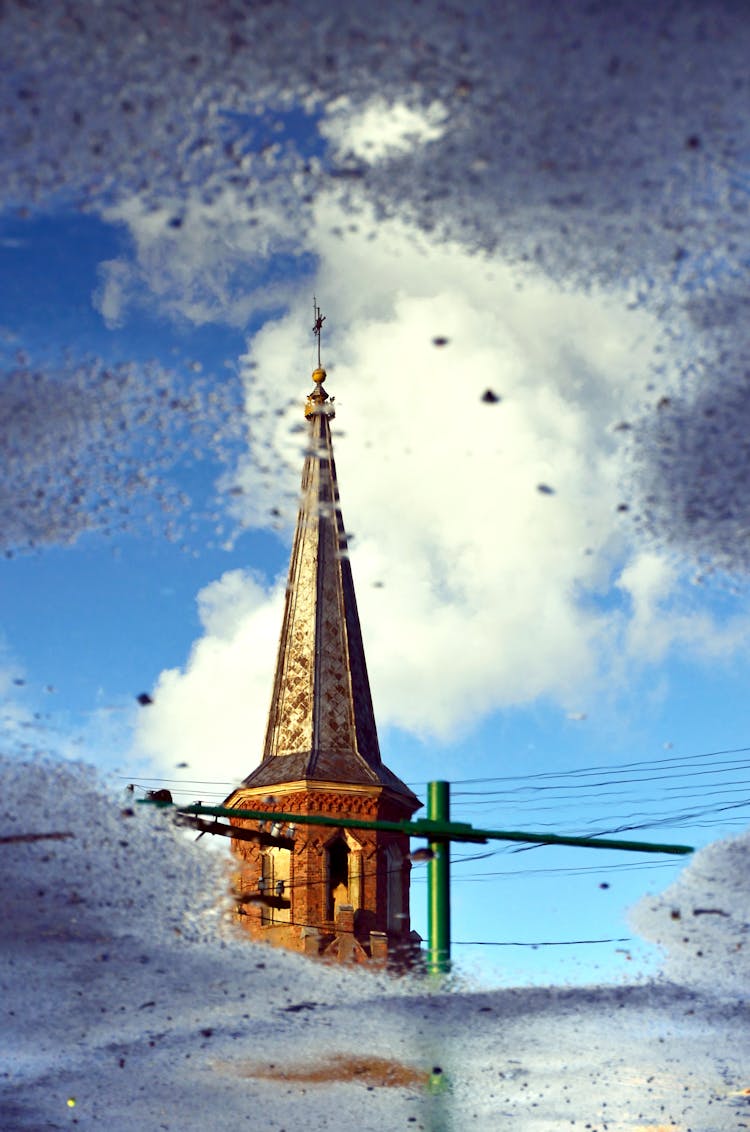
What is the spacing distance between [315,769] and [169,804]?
27550 mm

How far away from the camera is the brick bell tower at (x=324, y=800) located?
39844mm

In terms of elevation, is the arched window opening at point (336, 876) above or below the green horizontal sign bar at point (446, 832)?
above

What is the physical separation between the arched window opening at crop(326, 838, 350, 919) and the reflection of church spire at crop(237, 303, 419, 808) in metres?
2.09

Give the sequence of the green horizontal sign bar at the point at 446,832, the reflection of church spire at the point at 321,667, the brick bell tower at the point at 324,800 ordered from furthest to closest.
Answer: the reflection of church spire at the point at 321,667 < the brick bell tower at the point at 324,800 < the green horizontal sign bar at the point at 446,832

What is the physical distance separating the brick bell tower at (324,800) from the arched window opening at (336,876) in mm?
Result: 28

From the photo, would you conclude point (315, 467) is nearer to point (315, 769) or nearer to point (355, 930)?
point (315, 769)

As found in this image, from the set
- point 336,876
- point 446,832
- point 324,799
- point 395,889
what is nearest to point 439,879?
point 446,832

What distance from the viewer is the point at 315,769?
40344mm

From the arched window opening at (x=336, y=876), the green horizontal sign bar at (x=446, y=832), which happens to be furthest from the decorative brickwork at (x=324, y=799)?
the green horizontal sign bar at (x=446, y=832)

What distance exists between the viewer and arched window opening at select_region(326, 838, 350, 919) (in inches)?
1588

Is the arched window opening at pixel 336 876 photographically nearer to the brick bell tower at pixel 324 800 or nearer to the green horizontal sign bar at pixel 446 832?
the brick bell tower at pixel 324 800

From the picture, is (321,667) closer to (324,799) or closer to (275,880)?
(324,799)

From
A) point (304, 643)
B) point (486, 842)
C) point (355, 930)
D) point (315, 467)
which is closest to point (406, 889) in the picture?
point (355, 930)

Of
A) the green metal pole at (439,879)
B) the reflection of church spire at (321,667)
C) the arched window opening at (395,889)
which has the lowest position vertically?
the green metal pole at (439,879)
